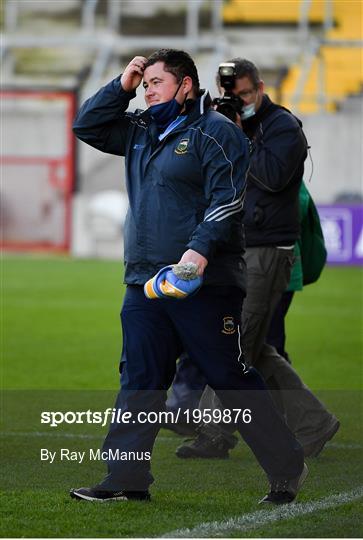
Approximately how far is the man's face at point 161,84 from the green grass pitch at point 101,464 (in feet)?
5.60

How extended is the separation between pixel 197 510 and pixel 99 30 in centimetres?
2912

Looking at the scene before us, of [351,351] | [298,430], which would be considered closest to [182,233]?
[298,430]

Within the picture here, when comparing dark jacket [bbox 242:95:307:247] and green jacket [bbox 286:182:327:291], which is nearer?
dark jacket [bbox 242:95:307:247]

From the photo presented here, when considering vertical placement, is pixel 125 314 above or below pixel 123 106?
below

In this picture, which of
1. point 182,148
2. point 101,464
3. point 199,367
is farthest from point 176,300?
point 101,464

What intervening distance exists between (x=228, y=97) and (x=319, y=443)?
1872mm

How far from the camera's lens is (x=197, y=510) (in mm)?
5461

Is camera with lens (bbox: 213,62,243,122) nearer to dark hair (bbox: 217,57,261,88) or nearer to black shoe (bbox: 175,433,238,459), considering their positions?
dark hair (bbox: 217,57,261,88)

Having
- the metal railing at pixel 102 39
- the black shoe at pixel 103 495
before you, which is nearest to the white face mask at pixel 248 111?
the black shoe at pixel 103 495

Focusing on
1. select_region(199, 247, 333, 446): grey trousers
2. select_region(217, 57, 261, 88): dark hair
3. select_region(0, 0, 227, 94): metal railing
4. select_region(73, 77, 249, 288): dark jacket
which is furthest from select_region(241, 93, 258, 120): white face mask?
select_region(0, 0, 227, 94): metal railing

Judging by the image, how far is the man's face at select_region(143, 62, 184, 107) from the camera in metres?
5.57

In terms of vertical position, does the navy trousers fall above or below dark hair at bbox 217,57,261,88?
below

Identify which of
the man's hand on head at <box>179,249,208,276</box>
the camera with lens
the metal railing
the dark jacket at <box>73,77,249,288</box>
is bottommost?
the man's hand on head at <box>179,249,208,276</box>

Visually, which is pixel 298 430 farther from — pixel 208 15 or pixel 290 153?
pixel 208 15
